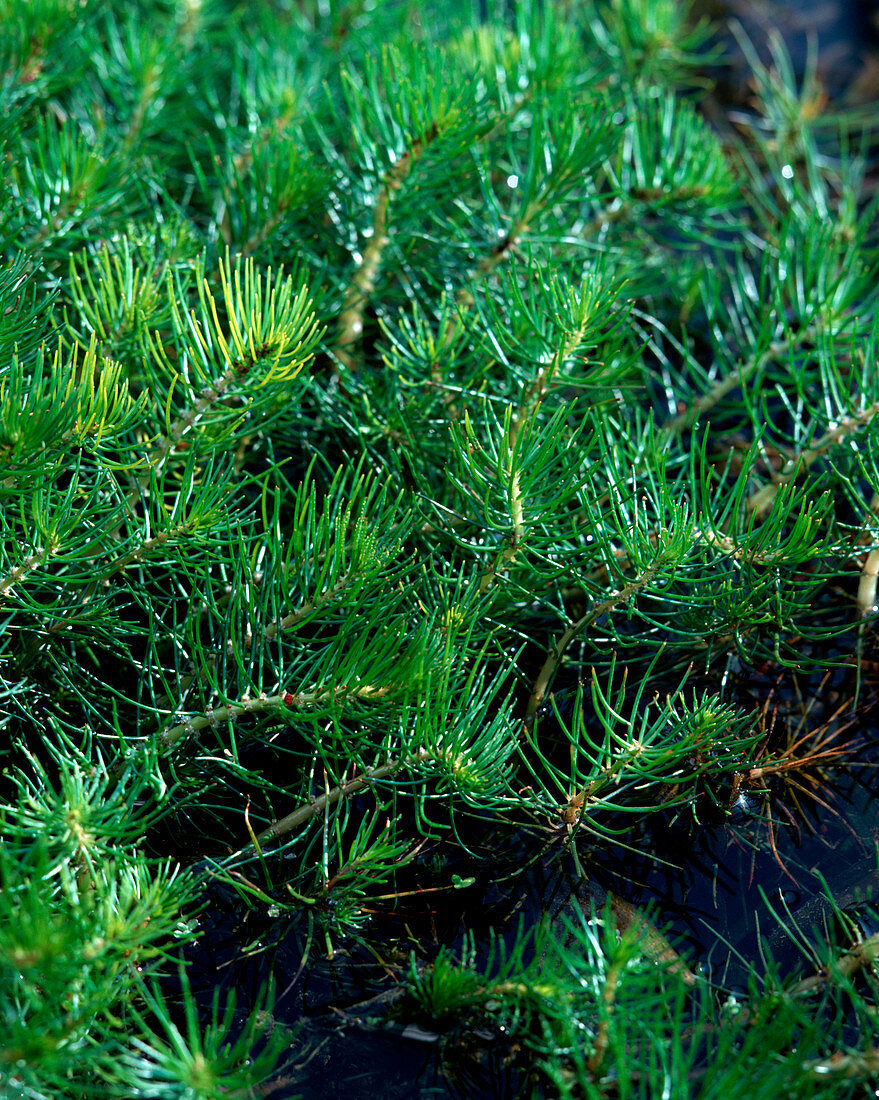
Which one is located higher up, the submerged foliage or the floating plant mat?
the submerged foliage

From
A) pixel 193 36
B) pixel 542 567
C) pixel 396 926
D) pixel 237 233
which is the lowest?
pixel 396 926

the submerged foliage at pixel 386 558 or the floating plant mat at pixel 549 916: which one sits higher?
the submerged foliage at pixel 386 558

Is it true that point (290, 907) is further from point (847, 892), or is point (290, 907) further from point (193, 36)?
point (193, 36)

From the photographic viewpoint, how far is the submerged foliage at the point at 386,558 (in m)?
0.58

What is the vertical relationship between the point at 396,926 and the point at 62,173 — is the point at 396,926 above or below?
below

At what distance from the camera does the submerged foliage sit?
579 mm

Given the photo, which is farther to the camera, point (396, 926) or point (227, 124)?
point (227, 124)

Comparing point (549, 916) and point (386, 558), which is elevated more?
point (386, 558)

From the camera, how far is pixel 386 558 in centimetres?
63

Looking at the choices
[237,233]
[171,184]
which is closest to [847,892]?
[237,233]

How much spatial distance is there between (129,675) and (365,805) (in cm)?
21

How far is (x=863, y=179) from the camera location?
4.29ft

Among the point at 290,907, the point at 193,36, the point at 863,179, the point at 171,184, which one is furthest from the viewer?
the point at 863,179

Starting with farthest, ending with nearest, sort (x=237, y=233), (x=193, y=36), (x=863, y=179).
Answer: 1. (x=863, y=179)
2. (x=193, y=36)
3. (x=237, y=233)
